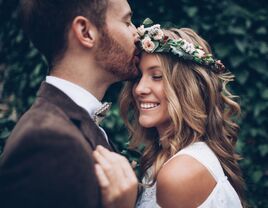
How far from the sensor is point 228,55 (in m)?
4.92

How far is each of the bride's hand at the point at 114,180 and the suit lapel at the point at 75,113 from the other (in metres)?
0.10

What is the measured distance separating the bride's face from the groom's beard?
0.47 metres

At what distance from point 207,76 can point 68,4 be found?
1297 millimetres

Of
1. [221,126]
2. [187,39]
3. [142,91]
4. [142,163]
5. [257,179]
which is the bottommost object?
[257,179]

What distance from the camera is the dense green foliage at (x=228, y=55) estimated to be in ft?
15.7

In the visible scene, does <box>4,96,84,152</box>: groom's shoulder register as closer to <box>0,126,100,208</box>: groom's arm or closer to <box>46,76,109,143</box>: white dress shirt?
<box>0,126,100,208</box>: groom's arm

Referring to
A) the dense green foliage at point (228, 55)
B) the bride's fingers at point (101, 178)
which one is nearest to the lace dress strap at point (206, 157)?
the bride's fingers at point (101, 178)

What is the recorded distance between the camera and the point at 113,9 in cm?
284

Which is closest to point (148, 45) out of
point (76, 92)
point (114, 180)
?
point (76, 92)

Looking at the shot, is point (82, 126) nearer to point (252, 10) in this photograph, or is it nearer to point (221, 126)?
point (221, 126)

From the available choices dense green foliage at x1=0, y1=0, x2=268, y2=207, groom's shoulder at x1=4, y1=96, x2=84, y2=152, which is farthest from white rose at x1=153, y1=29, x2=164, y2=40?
dense green foliage at x1=0, y1=0, x2=268, y2=207

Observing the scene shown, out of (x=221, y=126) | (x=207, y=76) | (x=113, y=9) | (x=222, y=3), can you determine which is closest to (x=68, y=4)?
A: (x=113, y=9)

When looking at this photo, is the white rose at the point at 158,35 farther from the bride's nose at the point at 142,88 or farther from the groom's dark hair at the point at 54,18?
the groom's dark hair at the point at 54,18

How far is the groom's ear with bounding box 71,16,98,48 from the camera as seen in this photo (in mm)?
2645
